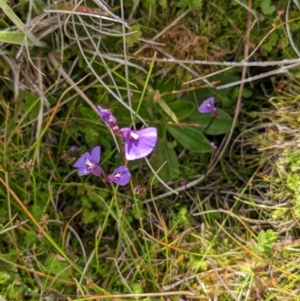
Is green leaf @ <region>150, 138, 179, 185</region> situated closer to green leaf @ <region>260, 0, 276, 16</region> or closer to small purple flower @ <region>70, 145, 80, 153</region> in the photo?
small purple flower @ <region>70, 145, 80, 153</region>

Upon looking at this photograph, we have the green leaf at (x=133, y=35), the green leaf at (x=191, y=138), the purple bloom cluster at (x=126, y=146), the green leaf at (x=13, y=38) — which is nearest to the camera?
the purple bloom cluster at (x=126, y=146)

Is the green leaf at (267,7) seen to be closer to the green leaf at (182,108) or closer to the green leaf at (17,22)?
the green leaf at (182,108)

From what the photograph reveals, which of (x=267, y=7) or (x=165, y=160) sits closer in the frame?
(x=267, y=7)

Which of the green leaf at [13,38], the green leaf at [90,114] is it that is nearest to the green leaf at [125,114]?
the green leaf at [90,114]

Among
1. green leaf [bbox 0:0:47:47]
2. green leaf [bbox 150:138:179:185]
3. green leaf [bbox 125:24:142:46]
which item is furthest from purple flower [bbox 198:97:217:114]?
green leaf [bbox 0:0:47:47]

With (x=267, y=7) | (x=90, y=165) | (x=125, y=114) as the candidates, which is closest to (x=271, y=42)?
(x=267, y=7)

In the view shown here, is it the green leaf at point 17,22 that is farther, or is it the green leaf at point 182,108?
the green leaf at point 182,108

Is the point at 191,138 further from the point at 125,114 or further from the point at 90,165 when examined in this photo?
the point at 90,165
